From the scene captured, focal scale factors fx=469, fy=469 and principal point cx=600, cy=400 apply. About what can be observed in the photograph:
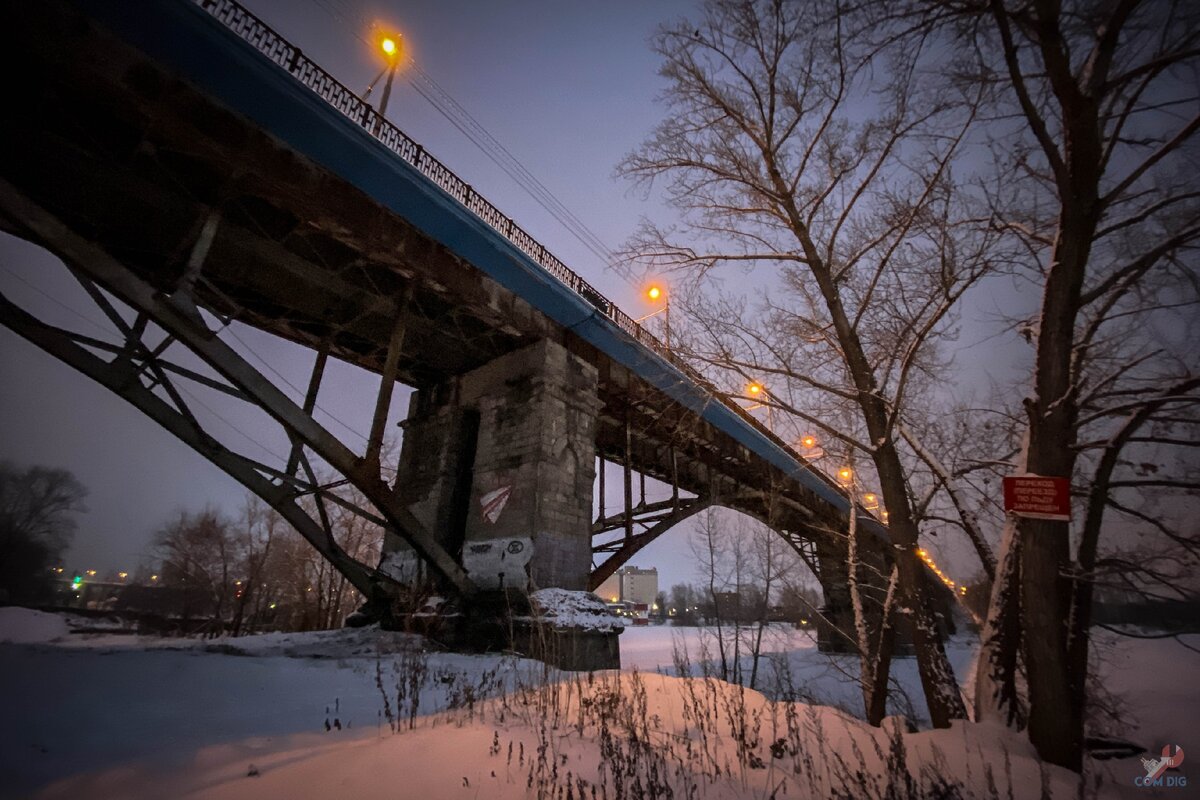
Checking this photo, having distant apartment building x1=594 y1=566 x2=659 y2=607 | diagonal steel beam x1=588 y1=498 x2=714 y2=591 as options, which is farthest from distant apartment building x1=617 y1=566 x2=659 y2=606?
diagonal steel beam x1=588 y1=498 x2=714 y2=591

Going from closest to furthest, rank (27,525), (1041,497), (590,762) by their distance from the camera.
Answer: (590,762) → (1041,497) → (27,525)

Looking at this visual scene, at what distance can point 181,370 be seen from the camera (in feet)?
19.0

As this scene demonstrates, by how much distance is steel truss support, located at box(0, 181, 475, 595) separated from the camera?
465 cm

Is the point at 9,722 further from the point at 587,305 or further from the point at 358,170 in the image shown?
the point at 587,305

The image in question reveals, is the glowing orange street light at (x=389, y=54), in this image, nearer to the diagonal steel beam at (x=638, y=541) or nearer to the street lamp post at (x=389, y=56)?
the street lamp post at (x=389, y=56)

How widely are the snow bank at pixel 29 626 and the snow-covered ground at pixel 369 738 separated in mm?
348

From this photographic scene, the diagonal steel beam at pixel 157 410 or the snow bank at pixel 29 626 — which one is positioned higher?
the diagonal steel beam at pixel 157 410

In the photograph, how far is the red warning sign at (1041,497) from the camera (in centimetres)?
337

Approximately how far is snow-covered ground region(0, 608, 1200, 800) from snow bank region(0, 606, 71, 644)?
0.35 metres

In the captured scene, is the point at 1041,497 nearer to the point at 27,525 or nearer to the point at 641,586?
the point at 27,525

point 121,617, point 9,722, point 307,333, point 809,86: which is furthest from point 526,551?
point 121,617

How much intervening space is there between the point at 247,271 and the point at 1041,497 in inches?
366

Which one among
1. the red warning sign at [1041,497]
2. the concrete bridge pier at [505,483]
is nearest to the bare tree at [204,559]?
the concrete bridge pier at [505,483]

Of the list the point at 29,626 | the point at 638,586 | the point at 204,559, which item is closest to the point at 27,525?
the point at 204,559
